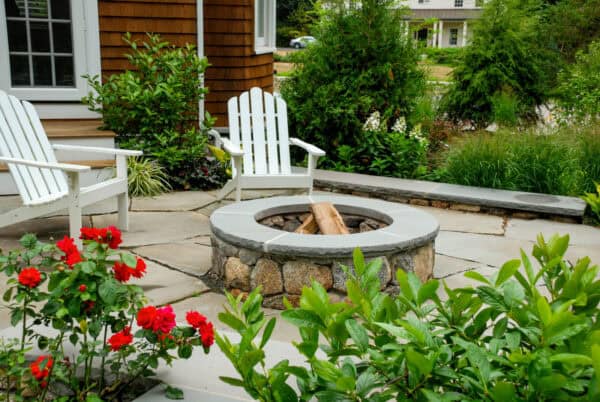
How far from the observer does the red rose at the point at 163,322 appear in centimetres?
189

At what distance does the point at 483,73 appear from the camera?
9156 mm

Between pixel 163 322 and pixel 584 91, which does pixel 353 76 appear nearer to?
pixel 584 91

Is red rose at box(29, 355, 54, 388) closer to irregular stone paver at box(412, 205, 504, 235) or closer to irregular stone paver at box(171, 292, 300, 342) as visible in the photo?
irregular stone paver at box(171, 292, 300, 342)

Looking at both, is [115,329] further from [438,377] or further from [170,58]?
[170,58]

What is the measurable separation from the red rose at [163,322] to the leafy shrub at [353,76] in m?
5.09

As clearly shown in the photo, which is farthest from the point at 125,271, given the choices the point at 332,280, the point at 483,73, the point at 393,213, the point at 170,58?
the point at 483,73

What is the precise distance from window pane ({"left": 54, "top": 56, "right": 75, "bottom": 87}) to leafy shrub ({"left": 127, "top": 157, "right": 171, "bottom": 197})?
1.44m

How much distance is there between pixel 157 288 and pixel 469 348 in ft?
8.77

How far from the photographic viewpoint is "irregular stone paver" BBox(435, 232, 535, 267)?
441 centimetres

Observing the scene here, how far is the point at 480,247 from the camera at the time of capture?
4672mm

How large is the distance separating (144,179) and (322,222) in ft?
8.95

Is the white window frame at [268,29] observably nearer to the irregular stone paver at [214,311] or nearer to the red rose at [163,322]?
the irregular stone paver at [214,311]

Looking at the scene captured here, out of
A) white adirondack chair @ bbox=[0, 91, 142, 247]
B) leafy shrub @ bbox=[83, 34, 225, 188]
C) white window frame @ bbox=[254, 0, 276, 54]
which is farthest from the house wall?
white adirondack chair @ bbox=[0, 91, 142, 247]

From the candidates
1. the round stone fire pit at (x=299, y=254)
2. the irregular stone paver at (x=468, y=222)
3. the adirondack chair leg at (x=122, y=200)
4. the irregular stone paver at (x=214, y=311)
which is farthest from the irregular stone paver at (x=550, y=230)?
the adirondack chair leg at (x=122, y=200)
